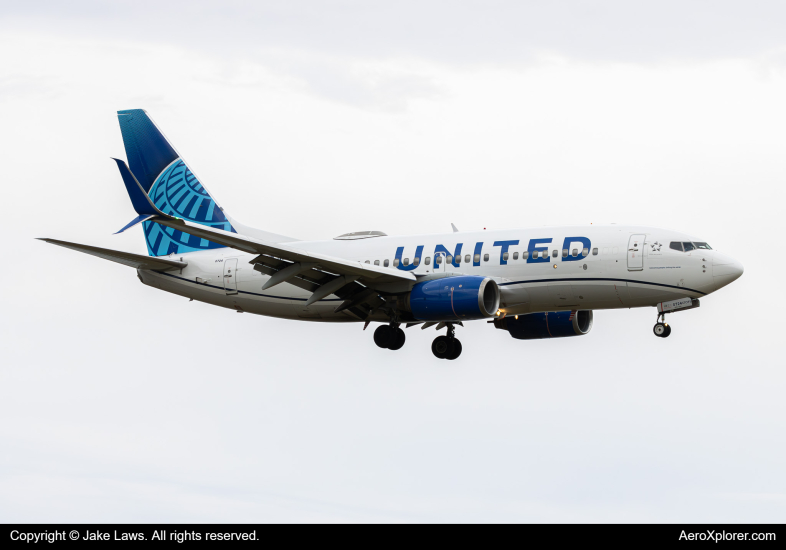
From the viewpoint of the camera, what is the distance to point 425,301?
37.3 m

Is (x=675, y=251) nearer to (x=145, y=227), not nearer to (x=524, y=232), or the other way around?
(x=524, y=232)

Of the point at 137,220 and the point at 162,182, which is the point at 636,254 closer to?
the point at 137,220

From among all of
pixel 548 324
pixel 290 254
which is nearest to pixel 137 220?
pixel 290 254

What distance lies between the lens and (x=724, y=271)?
36312 mm

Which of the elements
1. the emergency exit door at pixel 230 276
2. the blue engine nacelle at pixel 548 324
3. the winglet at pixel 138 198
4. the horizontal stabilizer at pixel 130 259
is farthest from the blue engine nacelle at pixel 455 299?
the horizontal stabilizer at pixel 130 259

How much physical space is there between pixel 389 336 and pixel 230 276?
23.7 feet

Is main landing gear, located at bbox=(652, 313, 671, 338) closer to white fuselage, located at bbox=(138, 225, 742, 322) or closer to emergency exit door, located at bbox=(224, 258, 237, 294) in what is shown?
white fuselage, located at bbox=(138, 225, 742, 322)

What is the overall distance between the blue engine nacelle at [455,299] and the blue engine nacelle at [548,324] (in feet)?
20.5

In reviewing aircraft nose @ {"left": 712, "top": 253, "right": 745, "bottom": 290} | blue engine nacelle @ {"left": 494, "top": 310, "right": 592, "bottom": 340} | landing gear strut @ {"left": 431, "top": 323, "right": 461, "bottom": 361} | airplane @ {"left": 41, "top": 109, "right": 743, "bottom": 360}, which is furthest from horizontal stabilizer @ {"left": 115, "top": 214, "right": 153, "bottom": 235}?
aircraft nose @ {"left": 712, "top": 253, "right": 745, "bottom": 290}

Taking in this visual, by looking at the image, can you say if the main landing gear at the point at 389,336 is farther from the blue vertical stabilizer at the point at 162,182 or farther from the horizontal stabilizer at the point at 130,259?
the blue vertical stabilizer at the point at 162,182

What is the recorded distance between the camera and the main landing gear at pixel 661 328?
122ft

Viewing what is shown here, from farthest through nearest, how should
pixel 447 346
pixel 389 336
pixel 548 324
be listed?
pixel 548 324
pixel 447 346
pixel 389 336

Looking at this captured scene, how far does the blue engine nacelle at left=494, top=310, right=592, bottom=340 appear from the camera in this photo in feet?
140

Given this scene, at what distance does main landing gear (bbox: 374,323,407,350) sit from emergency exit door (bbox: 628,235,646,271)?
30.1ft
